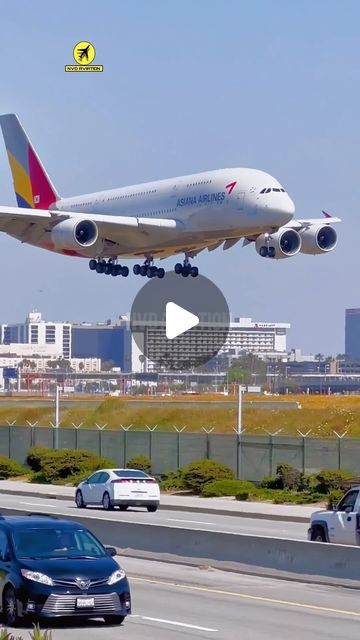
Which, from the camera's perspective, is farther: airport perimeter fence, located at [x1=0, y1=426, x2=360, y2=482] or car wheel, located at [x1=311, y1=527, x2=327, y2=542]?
airport perimeter fence, located at [x1=0, y1=426, x2=360, y2=482]

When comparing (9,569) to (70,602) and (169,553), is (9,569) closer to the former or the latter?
(70,602)

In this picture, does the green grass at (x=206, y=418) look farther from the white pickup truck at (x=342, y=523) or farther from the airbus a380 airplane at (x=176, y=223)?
the white pickup truck at (x=342, y=523)

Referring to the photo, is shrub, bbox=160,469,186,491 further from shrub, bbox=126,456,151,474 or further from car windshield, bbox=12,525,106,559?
car windshield, bbox=12,525,106,559

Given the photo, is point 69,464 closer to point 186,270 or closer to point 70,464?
point 70,464

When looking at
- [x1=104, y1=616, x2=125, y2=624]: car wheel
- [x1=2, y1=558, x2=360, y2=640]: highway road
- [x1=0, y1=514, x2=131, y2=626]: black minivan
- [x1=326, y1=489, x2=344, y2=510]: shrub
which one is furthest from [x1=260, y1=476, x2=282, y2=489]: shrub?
[x1=104, y1=616, x2=125, y2=624]: car wheel

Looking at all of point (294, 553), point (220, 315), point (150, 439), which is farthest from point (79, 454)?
point (220, 315)
